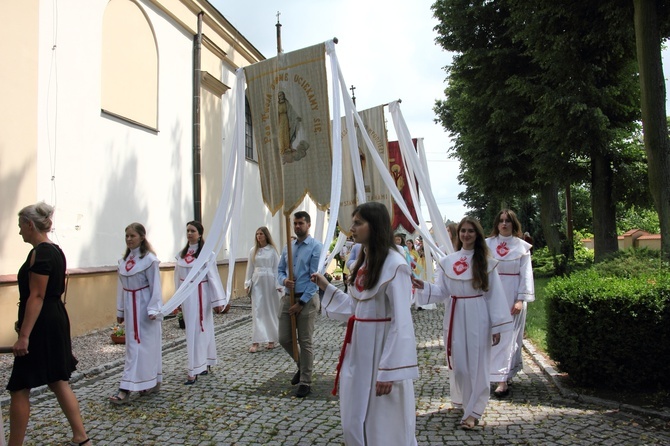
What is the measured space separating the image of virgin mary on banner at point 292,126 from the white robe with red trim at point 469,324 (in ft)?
5.28

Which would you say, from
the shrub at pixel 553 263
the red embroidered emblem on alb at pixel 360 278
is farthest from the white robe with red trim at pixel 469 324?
the shrub at pixel 553 263

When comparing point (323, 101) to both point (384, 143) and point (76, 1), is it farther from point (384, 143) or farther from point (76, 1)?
point (76, 1)

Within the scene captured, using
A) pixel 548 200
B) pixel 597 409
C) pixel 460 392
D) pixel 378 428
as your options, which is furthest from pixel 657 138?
pixel 548 200

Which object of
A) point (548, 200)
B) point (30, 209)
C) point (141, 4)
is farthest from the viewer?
point (548, 200)

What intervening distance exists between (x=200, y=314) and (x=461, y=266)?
11.6 feet

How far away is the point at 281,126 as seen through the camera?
20.1 ft

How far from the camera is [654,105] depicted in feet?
30.5

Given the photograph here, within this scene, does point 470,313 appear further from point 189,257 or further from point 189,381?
point 189,257

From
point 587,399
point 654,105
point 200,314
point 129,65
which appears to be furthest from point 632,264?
point 129,65

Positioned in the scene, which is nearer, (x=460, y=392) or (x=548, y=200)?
(x=460, y=392)

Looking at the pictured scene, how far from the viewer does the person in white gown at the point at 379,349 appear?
3410mm

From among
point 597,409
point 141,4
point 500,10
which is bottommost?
point 597,409

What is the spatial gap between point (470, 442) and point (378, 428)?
1.34 m

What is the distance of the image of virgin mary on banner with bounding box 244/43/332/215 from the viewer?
19.6 ft
